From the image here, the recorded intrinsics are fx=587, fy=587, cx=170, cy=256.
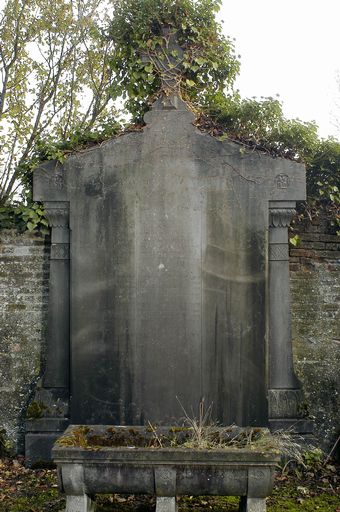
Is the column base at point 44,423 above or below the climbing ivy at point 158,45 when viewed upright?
below

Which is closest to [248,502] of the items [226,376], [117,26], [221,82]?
[226,376]

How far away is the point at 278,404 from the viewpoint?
655 cm

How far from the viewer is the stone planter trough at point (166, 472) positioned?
4.71m

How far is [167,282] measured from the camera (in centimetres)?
657

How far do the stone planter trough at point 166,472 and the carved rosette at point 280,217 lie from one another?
8.89 ft

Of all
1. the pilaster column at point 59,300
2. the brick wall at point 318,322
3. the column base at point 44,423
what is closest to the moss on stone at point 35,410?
the column base at point 44,423

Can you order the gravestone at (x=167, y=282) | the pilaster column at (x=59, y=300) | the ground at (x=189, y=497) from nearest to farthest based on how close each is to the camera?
the ground at (x=189, y=497)
the gravestone at (x=167, y=282)
the pilaster column at (x=59, y=300)

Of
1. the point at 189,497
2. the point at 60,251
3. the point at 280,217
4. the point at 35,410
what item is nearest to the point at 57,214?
the point at 60,251

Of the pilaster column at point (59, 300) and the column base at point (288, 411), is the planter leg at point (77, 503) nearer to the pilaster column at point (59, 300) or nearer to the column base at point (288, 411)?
the pilaster column at point (59, 300)

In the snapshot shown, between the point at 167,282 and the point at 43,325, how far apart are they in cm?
159

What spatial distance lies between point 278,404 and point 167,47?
4.32 metres

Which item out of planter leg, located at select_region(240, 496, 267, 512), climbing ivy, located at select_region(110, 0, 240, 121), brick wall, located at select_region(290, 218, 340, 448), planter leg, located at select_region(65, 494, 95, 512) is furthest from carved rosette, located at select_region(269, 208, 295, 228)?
planter leg, located at select_region(65, 494, 95, 512)

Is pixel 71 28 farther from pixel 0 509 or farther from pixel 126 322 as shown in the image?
pixel 0 509

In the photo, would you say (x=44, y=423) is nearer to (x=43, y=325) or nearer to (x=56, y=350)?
(x=56, y=350)
